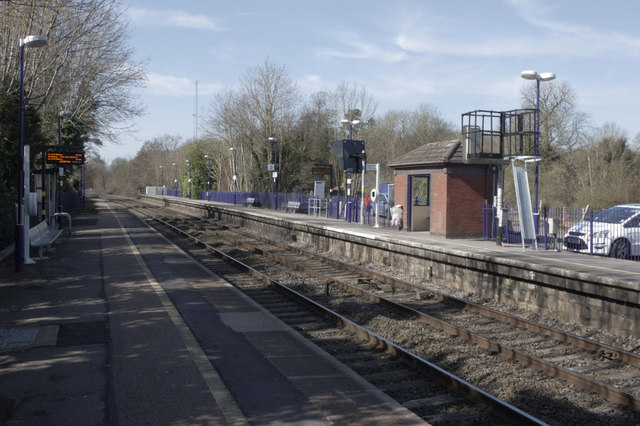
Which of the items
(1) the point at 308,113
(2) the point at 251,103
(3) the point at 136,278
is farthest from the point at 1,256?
(1) the point at 308,113

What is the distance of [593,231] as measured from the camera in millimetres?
15180

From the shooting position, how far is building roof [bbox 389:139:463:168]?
1956cm

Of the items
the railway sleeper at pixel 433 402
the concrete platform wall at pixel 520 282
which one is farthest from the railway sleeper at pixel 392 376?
the concrete platform wall at pixel 520 282

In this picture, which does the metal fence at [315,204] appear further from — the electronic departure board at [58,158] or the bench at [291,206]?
the electronic departure board at [58,158]

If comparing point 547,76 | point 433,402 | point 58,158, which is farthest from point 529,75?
point 58,158

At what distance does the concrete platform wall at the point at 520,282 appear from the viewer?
923 centimetres

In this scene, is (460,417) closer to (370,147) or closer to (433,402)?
(433,402)

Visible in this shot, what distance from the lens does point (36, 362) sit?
6.79 meters

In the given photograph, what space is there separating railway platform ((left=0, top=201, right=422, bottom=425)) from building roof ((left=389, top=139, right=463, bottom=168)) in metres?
10.3

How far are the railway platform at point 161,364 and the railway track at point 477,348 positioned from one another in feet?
2.56

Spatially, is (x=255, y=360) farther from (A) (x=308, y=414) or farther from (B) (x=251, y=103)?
(B) (x=251, y=103)

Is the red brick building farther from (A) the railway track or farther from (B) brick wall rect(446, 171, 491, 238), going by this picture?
(A) the railway track

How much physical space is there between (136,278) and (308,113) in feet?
164

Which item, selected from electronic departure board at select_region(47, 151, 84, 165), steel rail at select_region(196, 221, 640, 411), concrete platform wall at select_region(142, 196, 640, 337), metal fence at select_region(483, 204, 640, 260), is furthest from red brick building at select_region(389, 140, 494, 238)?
electronic departure board at select_region(47, 151, 84, 165)
